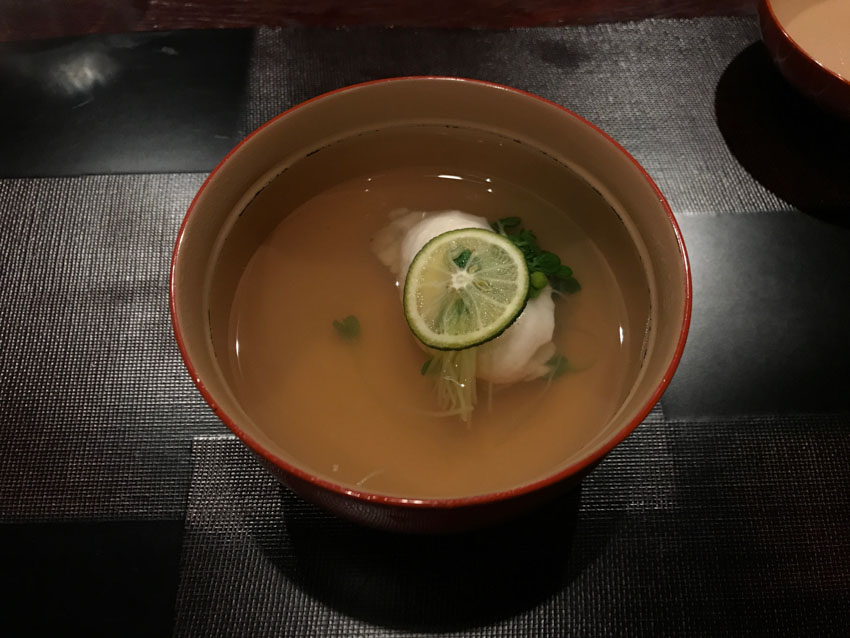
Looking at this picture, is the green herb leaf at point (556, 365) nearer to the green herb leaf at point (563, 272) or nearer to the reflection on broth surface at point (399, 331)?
the reflection on broth surface at point (399, 331)

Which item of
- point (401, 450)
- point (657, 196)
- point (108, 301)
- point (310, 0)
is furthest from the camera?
point (310, 0)

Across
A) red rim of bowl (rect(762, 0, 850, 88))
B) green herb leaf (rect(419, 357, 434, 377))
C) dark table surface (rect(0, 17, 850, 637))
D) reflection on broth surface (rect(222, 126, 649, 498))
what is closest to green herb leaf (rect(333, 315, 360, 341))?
reflection on broth surface (rect(222, 126, 649, 498))

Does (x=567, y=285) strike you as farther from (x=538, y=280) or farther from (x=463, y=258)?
(x=463, y=258)

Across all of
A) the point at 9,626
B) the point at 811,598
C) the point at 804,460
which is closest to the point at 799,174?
the point at 804,460

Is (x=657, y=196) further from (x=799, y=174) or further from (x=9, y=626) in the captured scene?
(x=9, y=626)

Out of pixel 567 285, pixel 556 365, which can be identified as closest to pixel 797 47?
pixel 567 285

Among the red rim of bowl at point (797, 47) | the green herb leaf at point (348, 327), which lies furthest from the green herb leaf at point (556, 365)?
the red rim of bowl at point (797, 47)

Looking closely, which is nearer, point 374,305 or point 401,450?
point 401,450
